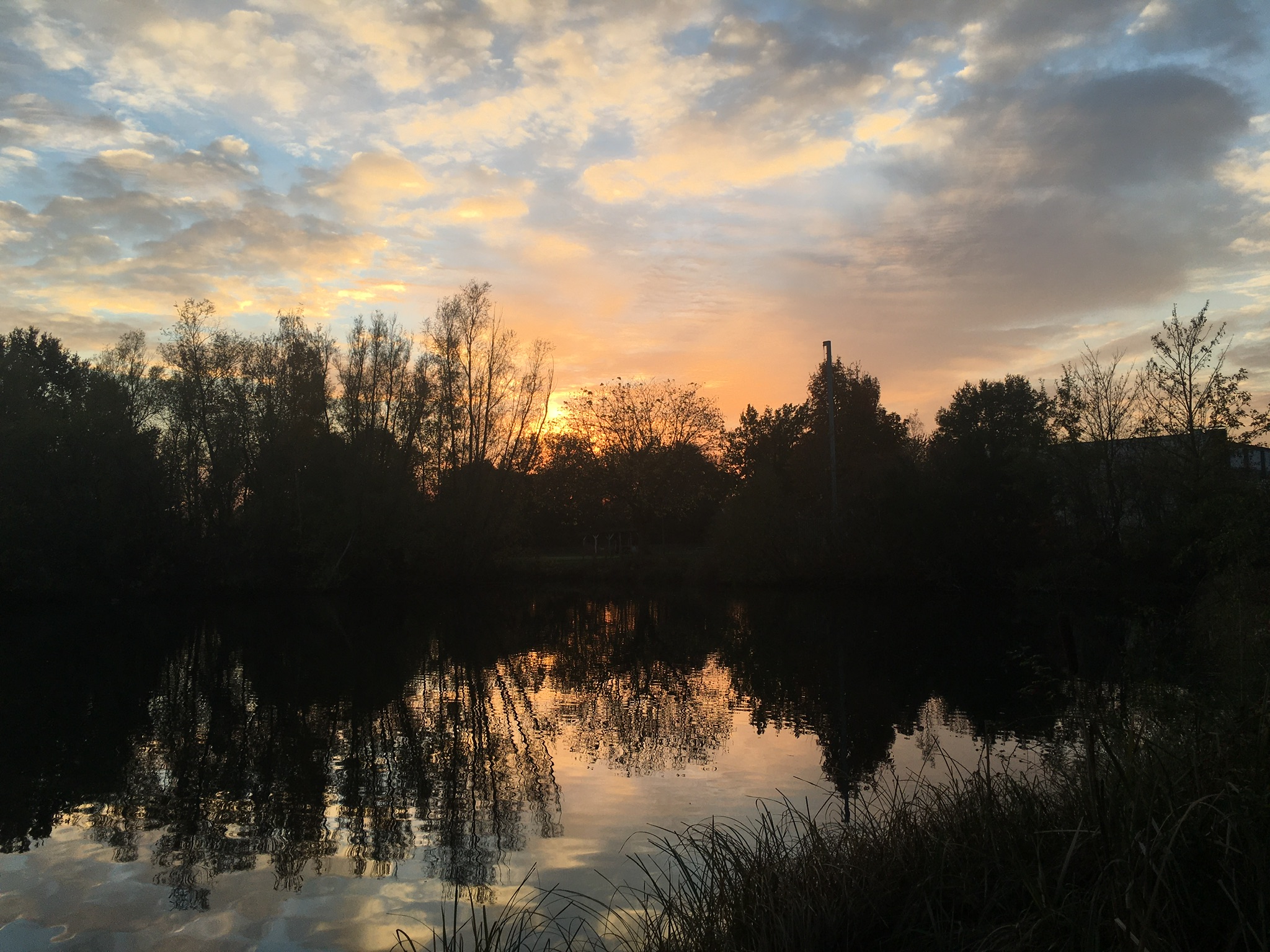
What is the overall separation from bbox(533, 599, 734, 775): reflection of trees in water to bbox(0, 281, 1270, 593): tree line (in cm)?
1565

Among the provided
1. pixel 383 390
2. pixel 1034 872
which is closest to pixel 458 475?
pixel 383 390

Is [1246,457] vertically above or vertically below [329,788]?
above

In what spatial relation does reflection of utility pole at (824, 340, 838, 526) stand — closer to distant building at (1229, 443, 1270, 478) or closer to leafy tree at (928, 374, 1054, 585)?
leafy tree at (928, 374, 1054, 585)

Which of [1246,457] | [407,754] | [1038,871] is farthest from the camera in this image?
[1246,457]

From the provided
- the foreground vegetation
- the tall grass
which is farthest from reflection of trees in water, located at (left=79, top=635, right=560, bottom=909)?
the tall grass

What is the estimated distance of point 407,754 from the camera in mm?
13125

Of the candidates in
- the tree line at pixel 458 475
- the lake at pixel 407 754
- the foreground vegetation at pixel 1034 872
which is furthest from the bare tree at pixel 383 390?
the foreground vegetation at pixel 1034 872

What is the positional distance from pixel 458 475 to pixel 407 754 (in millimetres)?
34827

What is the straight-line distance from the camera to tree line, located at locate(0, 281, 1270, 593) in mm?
35812

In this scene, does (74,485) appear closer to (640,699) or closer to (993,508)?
(640,699)

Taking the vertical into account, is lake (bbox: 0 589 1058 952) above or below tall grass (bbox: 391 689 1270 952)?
below

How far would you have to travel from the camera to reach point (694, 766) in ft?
40.5

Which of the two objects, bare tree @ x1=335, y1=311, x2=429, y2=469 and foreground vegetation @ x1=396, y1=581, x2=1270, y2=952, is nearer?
foreground vegetation @ x1=396, y1=581, x2=1270, y2=952

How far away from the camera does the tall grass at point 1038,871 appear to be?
367 cm
